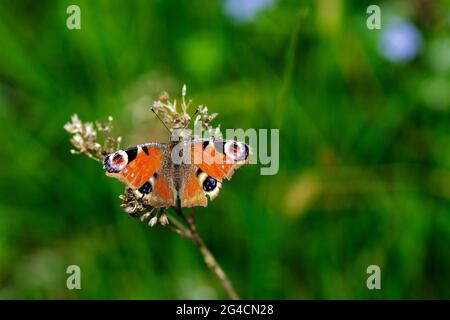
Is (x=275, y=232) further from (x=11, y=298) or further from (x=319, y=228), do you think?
(x=11, y=298)

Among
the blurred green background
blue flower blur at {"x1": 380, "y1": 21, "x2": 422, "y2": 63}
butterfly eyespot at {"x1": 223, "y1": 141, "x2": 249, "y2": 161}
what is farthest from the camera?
blue flower blur at {"x1": 380, "y1": 21, "x2": 422, "y2": 63}

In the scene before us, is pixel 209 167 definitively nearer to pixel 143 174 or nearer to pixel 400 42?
pixel 143 174

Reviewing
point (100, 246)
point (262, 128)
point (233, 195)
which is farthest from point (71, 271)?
point (262, 128)

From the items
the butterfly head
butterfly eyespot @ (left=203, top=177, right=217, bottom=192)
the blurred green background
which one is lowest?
butterfly eyespot @ (left=203, top=177, right=217, bottom=192)

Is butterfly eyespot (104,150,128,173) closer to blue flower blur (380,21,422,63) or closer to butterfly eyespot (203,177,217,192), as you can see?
butterfly eyespot (203,177,217,192)

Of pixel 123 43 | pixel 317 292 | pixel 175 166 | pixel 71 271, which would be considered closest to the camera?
pixel 175 166

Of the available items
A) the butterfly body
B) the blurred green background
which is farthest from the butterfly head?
the blurred green background

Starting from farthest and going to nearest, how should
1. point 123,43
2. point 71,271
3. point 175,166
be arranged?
1. point 123,43
2. point 71,271
3. point 175,166
